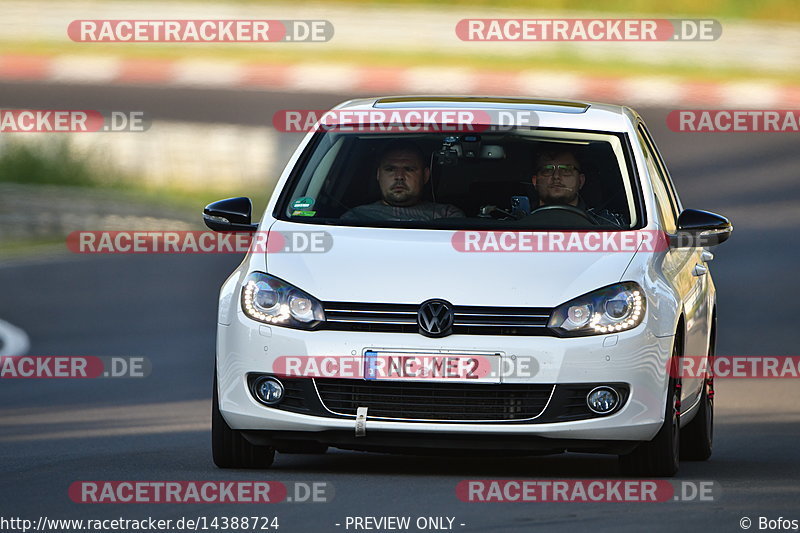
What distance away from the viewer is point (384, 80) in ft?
90.1

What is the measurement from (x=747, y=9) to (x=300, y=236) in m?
27.0

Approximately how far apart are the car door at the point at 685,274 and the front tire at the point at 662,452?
1.04 ft

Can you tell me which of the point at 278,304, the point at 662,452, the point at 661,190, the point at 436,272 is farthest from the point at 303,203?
the point at 662,452

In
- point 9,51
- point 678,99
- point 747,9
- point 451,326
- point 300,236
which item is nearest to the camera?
point 451,326

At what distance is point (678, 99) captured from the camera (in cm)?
2714

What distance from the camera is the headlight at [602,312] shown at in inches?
321

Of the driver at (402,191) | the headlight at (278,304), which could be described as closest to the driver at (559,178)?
the driver at (402,191)

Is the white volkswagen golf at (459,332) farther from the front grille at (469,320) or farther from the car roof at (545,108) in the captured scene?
→ the car roof at (545,108)

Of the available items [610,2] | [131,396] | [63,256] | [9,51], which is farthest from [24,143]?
[610,2]

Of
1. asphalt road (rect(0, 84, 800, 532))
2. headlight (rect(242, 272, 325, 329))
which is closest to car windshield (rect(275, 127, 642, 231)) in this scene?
headlight (rect(242, 272, 325, 329))

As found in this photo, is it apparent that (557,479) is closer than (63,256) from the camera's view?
Yes

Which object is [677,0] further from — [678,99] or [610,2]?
[678,99]

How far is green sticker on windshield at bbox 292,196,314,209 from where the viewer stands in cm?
911

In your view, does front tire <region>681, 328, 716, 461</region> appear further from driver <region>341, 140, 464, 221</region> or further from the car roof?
driver <region>341, 140, 464, 221</region>
